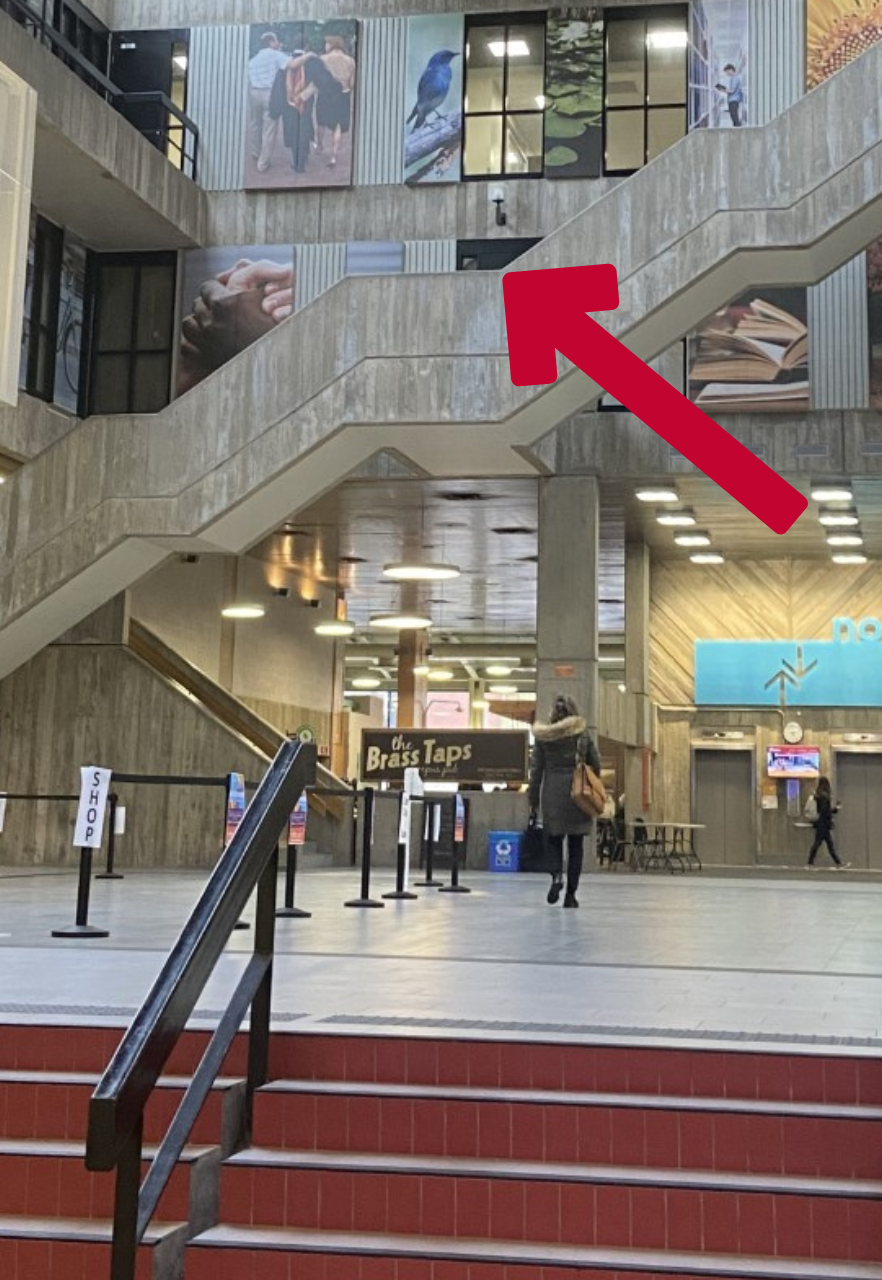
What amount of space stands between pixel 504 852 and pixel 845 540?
853 cm

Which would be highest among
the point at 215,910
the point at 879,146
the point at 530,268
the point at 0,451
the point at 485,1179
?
the point at 879,146

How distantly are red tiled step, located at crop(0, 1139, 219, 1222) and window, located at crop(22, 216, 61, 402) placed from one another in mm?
16416

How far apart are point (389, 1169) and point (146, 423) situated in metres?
13.7

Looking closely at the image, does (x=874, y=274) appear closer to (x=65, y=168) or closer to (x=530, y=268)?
(x=530, y=268)

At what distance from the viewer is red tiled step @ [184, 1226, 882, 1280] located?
161 inches

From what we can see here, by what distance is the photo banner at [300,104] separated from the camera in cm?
2122

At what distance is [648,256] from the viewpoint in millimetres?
15406

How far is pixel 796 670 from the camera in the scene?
1070 inches

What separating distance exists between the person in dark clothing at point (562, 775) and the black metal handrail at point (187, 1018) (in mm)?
6188

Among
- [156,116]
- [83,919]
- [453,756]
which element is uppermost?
[156,116]

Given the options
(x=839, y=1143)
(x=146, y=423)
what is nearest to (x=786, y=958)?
(x=839, y=1143)

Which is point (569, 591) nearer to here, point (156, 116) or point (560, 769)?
point (560, 769)

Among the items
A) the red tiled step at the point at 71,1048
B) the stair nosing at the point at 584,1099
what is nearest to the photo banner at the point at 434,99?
the red tiled step at the point at 71,1048

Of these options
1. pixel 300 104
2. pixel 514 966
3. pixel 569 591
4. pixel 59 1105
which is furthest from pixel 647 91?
pixel 59 1105
